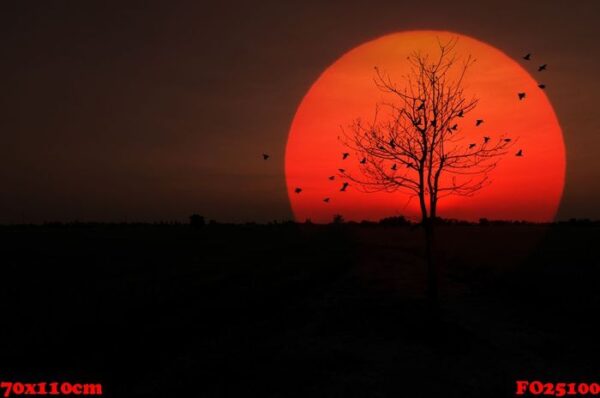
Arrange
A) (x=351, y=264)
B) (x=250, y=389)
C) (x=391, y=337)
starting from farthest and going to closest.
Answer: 1. (x=351, y=264)
2. (x=391, y=337)
3. (x=250, y=389)

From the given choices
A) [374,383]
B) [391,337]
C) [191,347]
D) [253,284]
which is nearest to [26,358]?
[191,347]

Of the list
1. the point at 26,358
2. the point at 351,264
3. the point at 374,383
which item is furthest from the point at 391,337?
the point at 351,264

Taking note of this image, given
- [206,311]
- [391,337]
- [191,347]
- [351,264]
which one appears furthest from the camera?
[351,264]

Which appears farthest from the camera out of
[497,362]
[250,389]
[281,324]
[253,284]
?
[253,284]

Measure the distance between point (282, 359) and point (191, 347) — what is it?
2.87m

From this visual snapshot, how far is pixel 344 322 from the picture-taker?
16.7 meters

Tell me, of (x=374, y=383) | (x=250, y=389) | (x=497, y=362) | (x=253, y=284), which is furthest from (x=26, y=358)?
(x=253, y=284)

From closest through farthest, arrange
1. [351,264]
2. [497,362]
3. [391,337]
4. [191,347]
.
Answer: [497,362], [191,347], [391,337], [351,264]

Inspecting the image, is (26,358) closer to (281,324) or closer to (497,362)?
(281,324)

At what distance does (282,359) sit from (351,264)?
29679 mm

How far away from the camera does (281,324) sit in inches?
647

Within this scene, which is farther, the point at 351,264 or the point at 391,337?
the point at 351,264

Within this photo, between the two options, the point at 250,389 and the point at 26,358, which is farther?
the point at 26,358

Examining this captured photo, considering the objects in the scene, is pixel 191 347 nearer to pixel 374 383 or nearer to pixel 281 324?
pixel 281 324
